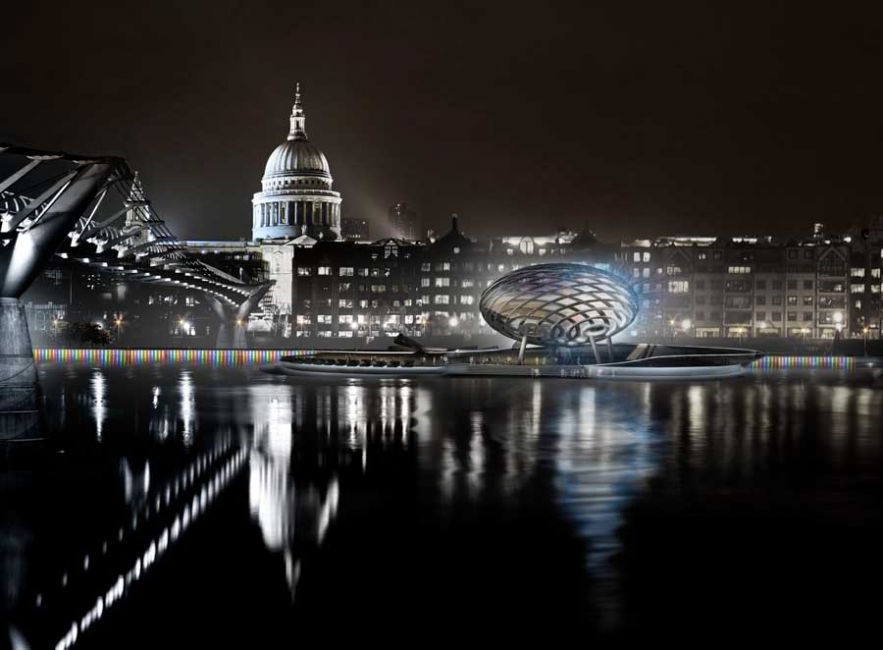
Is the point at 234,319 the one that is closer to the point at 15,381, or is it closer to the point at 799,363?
the point at 799,363

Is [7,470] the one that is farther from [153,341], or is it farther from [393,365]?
[153,341]

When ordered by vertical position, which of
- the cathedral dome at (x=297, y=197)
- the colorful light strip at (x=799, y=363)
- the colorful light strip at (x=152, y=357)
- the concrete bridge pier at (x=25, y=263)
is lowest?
the colorful light strip at (x=799, y=363)

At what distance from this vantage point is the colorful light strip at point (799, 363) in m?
66.7

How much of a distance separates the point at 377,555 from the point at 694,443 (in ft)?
43.8

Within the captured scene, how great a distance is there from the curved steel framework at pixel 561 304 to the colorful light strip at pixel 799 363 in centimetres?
902

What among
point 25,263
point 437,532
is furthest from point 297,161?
point 437,532

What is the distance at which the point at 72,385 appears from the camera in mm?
44062

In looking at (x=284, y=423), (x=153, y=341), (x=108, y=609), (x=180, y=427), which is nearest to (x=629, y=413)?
(x=284, y=423)

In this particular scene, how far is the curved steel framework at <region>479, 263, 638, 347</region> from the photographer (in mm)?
60531

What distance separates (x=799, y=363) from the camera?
72938 millimetres

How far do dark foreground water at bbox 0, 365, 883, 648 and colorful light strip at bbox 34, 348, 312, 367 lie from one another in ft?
127

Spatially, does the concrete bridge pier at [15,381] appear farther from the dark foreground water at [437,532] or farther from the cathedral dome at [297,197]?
the cathedral dome at [297,197]

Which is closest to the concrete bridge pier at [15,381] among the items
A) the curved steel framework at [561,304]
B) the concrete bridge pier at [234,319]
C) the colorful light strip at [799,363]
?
the curved steel framework at [561,304]

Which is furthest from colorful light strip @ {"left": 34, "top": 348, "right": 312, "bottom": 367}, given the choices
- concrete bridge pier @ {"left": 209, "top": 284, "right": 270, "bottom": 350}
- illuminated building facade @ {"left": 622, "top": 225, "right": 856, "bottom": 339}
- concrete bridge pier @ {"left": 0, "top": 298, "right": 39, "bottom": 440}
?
illuminated building facade @ {"left": 622, "top": 225, "right": 856, "bottom": 339}
